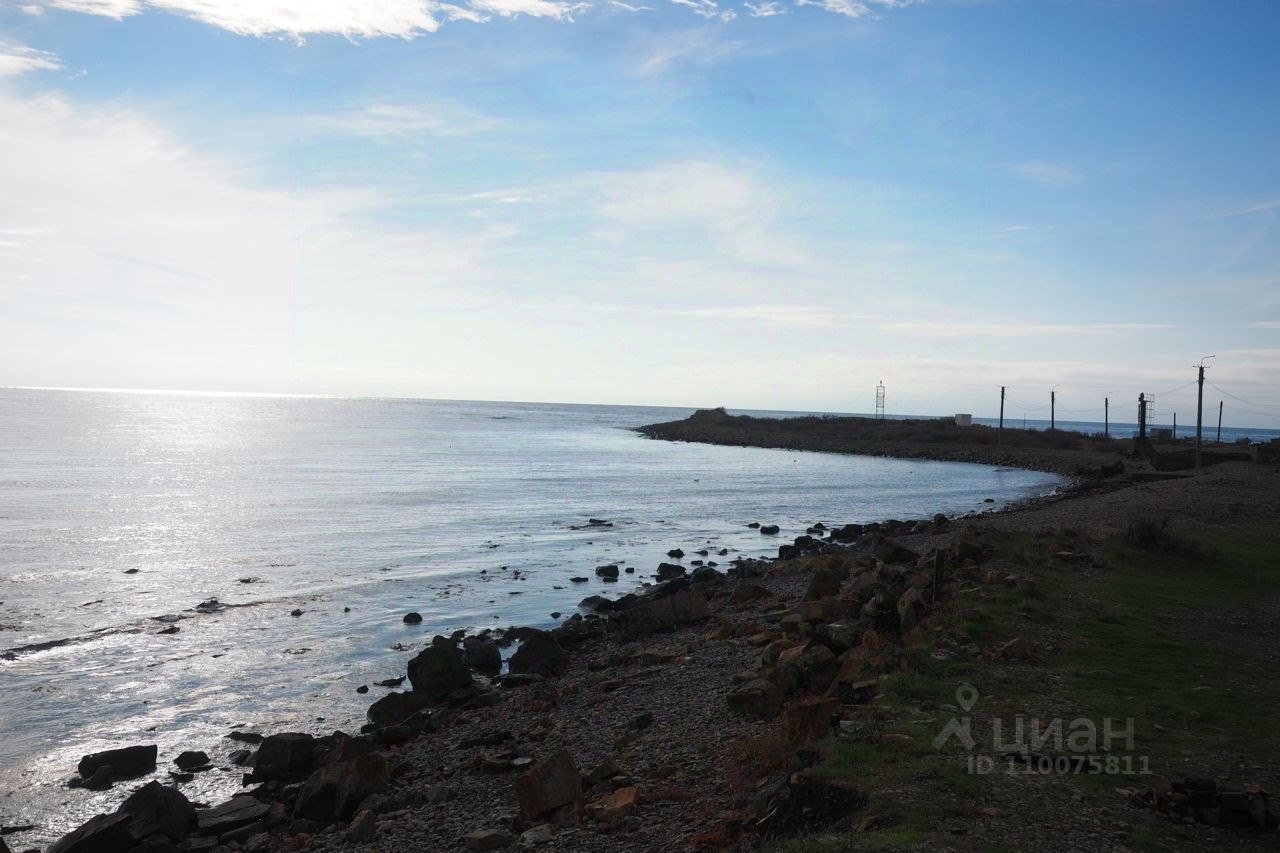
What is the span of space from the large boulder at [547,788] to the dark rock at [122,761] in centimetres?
722

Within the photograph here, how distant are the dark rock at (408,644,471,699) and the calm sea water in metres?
1.14

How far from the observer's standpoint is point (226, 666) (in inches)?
731

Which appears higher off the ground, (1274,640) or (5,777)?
(1274,640)

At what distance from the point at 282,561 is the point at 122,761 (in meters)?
18.7

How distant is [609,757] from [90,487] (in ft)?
172

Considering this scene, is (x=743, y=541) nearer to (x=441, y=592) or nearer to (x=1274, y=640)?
(x=441, y=592)

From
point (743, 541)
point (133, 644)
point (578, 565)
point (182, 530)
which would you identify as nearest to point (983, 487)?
point (743, 541)

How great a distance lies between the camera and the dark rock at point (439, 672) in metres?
16.2

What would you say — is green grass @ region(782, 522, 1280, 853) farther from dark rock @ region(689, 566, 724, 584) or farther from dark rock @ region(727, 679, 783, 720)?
dark rock @ region(689, 566, 724, 584)

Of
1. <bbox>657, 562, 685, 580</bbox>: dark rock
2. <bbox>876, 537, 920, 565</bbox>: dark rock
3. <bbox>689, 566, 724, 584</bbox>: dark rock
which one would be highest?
<bbox>876, 537, 920, 565</bbox>: dark rock

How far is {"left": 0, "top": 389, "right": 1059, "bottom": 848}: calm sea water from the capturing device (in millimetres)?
15672

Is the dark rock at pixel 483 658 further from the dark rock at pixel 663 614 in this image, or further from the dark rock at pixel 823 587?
the dark rock at pixel 823 587

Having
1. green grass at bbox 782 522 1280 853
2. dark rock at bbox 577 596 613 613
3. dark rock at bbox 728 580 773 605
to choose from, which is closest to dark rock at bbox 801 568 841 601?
dark rock at bbox 728 580 773 605

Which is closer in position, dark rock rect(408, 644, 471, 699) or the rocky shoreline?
dark rock rect(408, 644, 471, 699)
